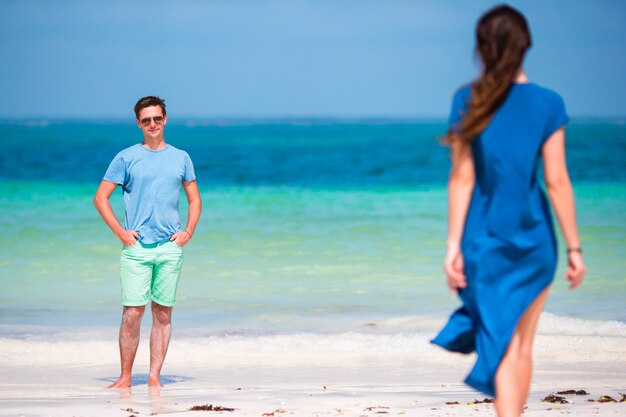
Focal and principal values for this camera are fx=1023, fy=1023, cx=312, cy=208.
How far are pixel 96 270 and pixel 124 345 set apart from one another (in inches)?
243

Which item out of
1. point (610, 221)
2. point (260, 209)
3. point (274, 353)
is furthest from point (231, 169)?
point (274, 353)

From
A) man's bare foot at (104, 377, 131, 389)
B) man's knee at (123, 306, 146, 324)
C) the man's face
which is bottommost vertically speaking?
man's bare foot at (104, 377, 131, 389)

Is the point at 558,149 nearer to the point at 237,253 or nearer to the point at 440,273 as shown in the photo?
the point at 440,273

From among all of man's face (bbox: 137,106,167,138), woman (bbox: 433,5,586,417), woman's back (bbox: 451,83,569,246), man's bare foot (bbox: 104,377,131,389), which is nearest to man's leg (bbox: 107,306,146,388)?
man's bare foot (bbox: 104,377,131,389)

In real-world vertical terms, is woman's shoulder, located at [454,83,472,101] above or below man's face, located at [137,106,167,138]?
below

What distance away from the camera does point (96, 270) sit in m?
11.5

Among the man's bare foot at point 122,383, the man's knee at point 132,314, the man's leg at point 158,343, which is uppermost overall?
the man's knee at point 132,314

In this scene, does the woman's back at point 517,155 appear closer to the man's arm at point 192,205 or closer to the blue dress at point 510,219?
the blue dress at point 510,219

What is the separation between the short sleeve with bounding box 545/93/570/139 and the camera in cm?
321

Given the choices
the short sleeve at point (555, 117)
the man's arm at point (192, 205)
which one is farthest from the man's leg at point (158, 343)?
the short sleeve at point (555, 117)

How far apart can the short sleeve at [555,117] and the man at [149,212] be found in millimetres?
2531

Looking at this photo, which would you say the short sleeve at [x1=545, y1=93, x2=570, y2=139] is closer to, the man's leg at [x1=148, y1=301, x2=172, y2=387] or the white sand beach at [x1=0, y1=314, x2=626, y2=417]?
the white sand beach at [x1=0, y1=314, x2=626, y2=417]

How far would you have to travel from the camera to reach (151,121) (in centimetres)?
528

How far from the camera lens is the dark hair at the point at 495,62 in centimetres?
318
